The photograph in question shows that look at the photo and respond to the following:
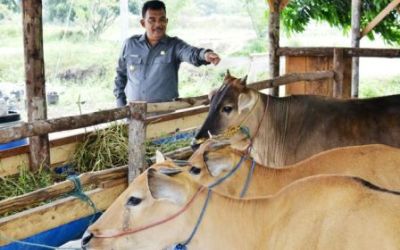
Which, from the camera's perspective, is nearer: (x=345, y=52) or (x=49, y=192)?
(x=49, y=192)

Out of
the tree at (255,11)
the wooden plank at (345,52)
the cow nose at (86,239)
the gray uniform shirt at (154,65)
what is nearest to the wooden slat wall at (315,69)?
the wooden plank at (345,52)

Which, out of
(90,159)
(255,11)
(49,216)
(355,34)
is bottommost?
(49,216)

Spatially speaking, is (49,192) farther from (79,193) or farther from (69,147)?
(69,147)

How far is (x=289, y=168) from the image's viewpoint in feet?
11.8

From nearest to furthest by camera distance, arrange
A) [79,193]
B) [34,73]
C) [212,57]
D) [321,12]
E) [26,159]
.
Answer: [79,193], [34,73], [26,159], [212,57], [321,12]

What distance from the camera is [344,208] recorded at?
8.52 feet

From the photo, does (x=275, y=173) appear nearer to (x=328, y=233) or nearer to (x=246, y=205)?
(x=246, y=205)

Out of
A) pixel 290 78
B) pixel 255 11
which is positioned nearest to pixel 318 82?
pixel 290 78

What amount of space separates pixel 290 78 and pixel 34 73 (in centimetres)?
349

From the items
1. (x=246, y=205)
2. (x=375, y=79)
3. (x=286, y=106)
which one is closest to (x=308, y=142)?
(x=286, y=106)

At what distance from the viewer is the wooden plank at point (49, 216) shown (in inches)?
130

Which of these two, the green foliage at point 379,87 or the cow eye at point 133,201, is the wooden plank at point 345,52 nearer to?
the cow eye at point 133,201

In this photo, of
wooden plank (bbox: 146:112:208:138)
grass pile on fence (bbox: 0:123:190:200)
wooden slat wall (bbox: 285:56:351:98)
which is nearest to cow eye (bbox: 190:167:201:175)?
grass pile on fence (bbox: 0:123:190:200)

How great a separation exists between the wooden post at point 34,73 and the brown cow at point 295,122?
1.25 meters
